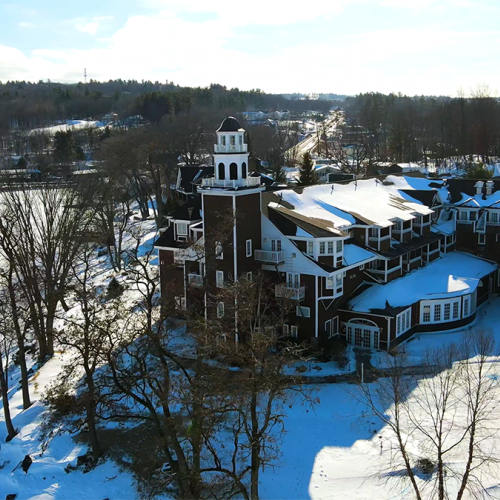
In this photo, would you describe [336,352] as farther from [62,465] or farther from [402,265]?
[62,465]

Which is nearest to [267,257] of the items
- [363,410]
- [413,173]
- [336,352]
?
[336,352]

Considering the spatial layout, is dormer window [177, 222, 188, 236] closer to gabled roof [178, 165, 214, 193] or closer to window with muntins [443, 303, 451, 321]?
window with muntins [443, 303, 451, 321]

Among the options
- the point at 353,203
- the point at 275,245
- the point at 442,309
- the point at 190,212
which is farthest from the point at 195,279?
the point at 442,309

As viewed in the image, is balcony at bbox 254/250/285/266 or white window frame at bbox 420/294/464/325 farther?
white window frame at bbox 420/294/464/325

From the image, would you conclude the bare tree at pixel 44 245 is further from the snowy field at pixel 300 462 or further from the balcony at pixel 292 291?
the balcony at pixel 292 291

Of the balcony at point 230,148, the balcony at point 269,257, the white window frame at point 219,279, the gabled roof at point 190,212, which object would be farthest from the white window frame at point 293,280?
the balcony at point 230,148

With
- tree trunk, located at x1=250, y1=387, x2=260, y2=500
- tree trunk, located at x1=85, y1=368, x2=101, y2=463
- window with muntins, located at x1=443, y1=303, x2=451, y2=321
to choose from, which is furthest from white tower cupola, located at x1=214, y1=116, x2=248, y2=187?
tree trunk, located at x1=250, y1=387, x2=260, y2=500

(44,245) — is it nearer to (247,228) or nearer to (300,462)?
(247,228)
